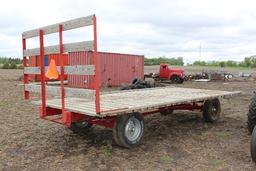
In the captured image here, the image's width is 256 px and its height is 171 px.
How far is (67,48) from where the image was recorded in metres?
5.26

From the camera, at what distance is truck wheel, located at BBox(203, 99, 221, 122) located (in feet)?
26.7

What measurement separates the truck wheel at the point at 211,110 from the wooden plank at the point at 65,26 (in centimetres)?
423

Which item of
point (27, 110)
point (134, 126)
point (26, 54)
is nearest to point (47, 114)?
point (26, 54)

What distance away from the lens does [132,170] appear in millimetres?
4840

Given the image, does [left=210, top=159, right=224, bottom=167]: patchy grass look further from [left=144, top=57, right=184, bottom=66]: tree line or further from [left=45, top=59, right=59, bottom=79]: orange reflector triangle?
[left=144, top=57, right=184, bottom=66]: tree line

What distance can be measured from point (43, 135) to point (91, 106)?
1632 mm

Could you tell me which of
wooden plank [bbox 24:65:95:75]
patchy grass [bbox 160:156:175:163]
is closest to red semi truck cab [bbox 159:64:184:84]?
patchy grass [bbox 160:156:175:163]

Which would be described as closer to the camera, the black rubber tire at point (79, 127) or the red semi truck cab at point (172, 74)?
the black rubber tire at point (79, 127)

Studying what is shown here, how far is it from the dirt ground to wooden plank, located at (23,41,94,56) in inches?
64.8

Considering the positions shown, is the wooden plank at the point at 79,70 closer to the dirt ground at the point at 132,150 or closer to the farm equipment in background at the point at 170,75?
the dirt ground at the point at 132,150

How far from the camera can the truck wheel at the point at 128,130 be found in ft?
18.2

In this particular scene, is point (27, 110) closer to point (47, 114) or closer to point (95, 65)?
point (47, 114)

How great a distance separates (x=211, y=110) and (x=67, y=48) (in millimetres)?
4361

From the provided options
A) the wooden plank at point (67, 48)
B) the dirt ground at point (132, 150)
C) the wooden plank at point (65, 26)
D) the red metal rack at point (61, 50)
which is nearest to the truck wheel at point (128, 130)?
the dirt ground at point (132, 150)
